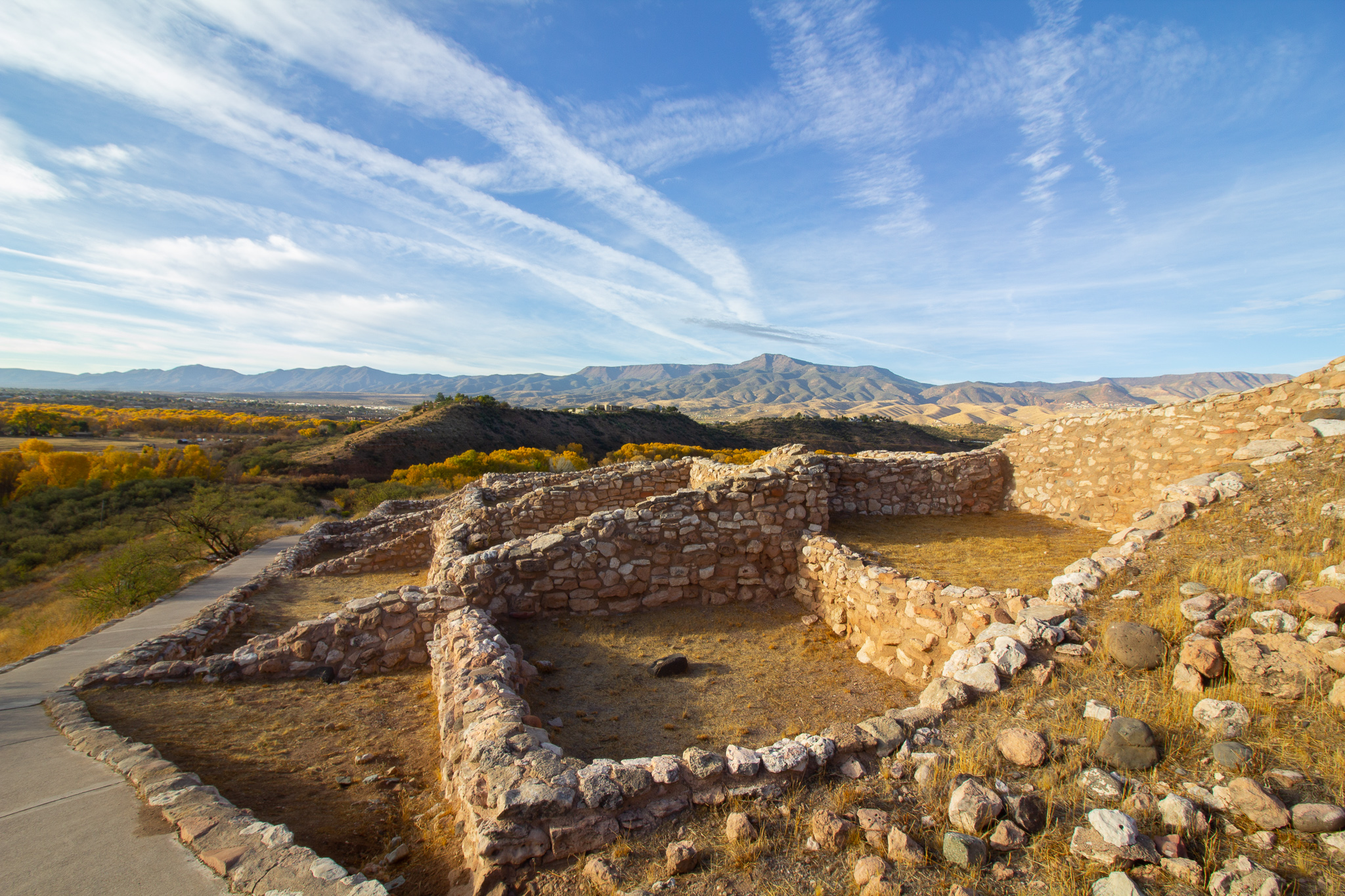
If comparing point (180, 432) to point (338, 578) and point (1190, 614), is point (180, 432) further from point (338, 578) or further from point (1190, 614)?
point (1190, 614)

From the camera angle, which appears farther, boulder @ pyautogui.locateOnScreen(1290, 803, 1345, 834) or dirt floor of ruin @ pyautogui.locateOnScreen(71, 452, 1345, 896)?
dirt floor of ruin @ pyautogui.locateOnScreen(71, 452, 1345, 896)

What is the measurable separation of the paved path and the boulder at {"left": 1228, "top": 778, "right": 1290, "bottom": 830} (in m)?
5.39

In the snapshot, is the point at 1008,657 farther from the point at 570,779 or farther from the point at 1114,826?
the point at 570,779

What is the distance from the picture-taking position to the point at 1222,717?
11.0 ft

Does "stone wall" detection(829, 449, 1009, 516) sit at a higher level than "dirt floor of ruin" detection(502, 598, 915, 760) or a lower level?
higher

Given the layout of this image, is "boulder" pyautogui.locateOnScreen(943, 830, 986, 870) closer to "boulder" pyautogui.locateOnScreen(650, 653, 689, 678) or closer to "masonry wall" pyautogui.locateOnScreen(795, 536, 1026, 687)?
"masonry wall" pyautogui.locateOnScreen(795, 536, 1026, 687)

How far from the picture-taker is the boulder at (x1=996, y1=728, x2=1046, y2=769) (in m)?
3.41

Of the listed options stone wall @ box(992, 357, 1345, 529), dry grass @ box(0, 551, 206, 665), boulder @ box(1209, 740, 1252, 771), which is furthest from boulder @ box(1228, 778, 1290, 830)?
dry grass @ box(0, 551, 206, 665)

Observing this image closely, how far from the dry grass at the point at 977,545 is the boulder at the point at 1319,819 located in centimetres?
330

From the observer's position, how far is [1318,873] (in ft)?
7.98

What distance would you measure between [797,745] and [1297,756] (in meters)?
2.73

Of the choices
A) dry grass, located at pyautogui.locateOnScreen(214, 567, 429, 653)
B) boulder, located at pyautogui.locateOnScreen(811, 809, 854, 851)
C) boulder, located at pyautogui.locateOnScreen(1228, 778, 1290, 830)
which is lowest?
dry grass, located at pyautogui.locateOnScreen(214, 567, 429, 653)

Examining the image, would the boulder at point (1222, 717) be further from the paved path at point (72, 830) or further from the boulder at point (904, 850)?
the paved path at point (72, 830)

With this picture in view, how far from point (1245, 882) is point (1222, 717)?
1291mm
